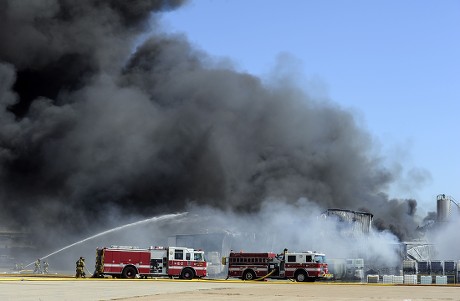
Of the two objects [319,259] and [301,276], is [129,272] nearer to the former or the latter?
[301,276]

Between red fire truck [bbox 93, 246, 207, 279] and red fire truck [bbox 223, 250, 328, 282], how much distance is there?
10.3 ft

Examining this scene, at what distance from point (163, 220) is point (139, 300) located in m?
84.2

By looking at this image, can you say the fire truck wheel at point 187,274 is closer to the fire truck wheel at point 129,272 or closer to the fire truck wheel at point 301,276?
the fire truck wheel at point 129,272

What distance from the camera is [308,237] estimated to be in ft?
239

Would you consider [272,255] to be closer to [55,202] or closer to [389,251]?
[389,251]

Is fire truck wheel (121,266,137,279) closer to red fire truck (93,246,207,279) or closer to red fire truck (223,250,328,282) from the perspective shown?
red fire truck (93,246,207,279)

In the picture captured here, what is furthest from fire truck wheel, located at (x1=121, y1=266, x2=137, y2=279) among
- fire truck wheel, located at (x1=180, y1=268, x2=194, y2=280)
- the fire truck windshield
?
the fire truck windshield

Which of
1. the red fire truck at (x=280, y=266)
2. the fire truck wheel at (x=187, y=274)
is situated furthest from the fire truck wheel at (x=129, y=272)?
the red fire truck at (x=280, y=266)

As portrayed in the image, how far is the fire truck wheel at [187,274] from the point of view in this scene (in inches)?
2130

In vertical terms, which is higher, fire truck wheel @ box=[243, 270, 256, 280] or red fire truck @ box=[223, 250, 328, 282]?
red fire truck @ box=[223, 250, 328, 282]

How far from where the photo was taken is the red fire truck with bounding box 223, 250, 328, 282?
2084 inches

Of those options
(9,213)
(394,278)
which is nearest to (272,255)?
(394,278)

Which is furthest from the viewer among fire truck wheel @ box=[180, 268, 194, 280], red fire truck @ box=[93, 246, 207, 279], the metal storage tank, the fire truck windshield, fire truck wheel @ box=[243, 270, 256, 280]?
the metal storage tank

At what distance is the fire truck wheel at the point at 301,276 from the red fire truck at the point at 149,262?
7.79 meters
